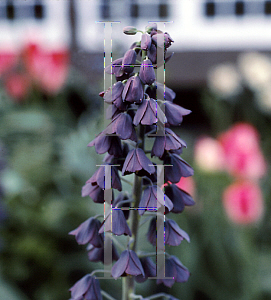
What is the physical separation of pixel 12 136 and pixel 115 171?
5.37 feet

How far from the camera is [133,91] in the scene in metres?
0.50

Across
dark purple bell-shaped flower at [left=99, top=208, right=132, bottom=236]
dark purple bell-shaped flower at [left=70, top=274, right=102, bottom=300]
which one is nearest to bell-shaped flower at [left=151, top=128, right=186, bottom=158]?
dark purple bell-shaped flower at [left=99, top=208, right=132, bottom=236]

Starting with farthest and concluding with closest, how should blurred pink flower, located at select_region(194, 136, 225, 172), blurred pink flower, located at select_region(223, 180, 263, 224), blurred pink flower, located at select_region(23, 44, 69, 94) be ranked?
blurred pink flower, located at select_region(23, 44, 69, 94) → blurred pink flower, located at select_region(194, 136, 225, 172) → blurred pink flower, located at select_region(223, 180, 263, 224)

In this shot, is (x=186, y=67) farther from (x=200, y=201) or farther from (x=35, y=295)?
(x=35, y=295)

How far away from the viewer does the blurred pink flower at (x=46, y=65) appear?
1973mm

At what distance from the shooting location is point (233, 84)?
211cm

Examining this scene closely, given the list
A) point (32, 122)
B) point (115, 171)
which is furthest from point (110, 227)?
point (32, 122)

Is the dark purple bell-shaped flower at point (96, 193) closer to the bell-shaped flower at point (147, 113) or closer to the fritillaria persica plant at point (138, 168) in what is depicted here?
the fritillaria persica plant at point (138, 168)

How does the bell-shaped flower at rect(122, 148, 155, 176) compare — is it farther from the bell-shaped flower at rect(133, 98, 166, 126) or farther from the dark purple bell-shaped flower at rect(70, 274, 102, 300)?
the dark purple bell-shaped flower at rect(70, 274, 102, 300)

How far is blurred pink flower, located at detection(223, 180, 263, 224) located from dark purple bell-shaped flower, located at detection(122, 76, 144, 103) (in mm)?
1141

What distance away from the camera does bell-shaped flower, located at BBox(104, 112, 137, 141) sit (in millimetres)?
498

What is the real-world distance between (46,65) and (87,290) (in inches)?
63.8

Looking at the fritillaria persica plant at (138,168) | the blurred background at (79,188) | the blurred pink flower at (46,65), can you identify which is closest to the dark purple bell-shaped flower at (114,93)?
the fritillaria persica plant at (138,168)

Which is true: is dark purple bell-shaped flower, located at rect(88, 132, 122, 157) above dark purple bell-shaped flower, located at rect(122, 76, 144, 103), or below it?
below
